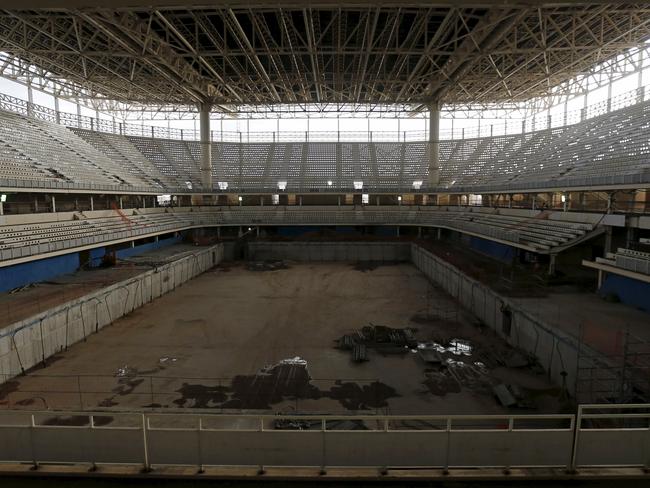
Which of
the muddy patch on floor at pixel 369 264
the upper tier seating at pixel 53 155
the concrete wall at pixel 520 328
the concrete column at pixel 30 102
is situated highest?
the concrete column at pixel 30 102

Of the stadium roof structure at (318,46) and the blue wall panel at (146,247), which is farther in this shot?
the blue wall panel at (146,247)

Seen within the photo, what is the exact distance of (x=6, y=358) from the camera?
40.1 feet

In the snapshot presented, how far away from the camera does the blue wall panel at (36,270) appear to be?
17.6 meters

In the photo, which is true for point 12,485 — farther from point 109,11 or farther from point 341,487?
point 109,11

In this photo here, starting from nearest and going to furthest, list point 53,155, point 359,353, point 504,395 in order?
point 504,395, point 359,353, point 53,155

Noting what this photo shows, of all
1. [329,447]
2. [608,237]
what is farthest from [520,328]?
[329,447]

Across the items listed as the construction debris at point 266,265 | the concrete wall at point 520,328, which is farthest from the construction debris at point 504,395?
the construction debris at point 266,265

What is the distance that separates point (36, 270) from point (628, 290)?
25.6m

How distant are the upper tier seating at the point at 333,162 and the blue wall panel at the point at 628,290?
4.18 m

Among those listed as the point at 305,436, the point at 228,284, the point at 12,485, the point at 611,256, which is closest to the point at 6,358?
the point at 12,485

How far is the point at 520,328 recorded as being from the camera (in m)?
14.3

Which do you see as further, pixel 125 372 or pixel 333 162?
pixel 333 162

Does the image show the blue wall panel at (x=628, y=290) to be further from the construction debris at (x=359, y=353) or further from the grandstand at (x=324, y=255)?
the construction debris at (x=359, y=353)

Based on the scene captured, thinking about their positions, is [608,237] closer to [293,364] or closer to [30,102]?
[293,364]
